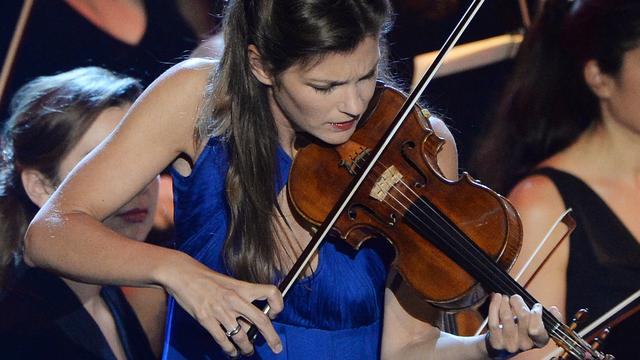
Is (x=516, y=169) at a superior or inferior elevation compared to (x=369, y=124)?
inferior

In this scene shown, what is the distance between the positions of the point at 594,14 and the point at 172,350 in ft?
4.25

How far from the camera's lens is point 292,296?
1502 mm

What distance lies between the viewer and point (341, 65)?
1346mm

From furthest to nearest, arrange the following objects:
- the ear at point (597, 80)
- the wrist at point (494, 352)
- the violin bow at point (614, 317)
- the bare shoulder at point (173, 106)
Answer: the ear at point (597, 80) → the violin bow at point (614, 317) → the bare shoulder at point (173, 106) → the wrist at point (494, 352)

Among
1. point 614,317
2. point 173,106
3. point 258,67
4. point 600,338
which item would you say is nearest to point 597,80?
point 614,317

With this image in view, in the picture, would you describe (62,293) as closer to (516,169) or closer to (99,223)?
(99,223)

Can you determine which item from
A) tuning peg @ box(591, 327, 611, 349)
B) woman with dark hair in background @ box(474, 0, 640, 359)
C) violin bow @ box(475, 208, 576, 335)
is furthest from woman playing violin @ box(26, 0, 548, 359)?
woman with dark hair in background @ box(474, 0, 640, 359)

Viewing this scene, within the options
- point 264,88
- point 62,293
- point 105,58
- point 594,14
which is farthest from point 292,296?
point 594,14

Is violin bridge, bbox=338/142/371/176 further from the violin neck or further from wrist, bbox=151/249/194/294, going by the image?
wrist, bbox=151/249/194/294

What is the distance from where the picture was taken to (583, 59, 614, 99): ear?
2193mm

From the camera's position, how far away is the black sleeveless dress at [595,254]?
209 cm

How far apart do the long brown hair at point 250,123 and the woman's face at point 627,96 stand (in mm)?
940

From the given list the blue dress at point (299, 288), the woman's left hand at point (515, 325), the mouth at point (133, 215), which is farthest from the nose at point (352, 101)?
the mouth at point (133, 215)

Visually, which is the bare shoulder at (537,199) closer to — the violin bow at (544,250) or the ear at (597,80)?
the violin bow at (544,250)
